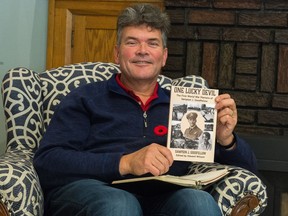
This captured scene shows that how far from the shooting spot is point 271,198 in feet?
7.36

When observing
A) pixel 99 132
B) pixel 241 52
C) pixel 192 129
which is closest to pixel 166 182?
pixel 192 129

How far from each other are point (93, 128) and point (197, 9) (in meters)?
1.17

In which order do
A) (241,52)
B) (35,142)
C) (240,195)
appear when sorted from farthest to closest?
(241,52) → (35,142) → (240,195)

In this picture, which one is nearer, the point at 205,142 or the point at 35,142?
the point at 205,142

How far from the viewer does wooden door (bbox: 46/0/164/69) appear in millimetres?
2859

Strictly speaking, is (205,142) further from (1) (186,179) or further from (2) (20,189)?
(2) (20,189)

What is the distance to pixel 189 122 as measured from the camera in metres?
1.43

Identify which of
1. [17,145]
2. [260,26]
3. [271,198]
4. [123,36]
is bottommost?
[271,198]

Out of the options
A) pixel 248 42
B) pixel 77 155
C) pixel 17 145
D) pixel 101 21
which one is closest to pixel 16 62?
pixel 101 21

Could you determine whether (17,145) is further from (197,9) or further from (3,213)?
(197,9)

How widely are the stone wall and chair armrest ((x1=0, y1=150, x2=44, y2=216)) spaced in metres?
1.29

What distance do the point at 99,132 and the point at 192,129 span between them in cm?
31

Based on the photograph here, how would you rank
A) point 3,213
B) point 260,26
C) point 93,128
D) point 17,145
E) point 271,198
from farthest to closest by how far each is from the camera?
1. point 260,26
2. point 271,198
3. point 17,145
4. point 93,128
5. point 3,213

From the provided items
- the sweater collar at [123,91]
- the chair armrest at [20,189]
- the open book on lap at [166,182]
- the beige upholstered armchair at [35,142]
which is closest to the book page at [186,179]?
the open book on lap at [166,182]
